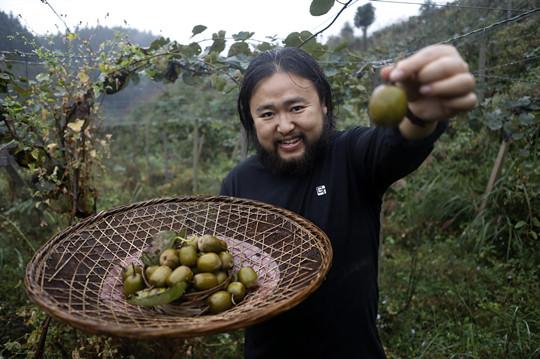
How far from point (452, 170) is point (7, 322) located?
5.20 m

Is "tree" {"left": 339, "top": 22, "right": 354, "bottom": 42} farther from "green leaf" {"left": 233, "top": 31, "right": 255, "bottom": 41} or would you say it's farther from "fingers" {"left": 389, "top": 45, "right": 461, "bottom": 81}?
"fingers" {"left": 389, "top": 45, "right": 461, "bottom": 81}

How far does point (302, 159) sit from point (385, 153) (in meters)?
0.47

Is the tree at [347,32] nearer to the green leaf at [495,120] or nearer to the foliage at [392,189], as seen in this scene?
the foliage at [392,189]

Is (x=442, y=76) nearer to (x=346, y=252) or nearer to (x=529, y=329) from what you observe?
(x=346, y=252)

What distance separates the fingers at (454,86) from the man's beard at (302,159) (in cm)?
83

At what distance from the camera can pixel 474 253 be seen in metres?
4.04

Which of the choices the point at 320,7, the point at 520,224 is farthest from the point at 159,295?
the point at 520,224

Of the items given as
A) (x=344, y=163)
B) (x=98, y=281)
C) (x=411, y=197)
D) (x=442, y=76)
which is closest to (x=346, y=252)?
(x=344, y=163)

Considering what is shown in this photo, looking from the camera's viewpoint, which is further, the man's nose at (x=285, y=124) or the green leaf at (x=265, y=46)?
the green leaf at (x=265, y=46)

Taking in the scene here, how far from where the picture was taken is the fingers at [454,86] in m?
0.91

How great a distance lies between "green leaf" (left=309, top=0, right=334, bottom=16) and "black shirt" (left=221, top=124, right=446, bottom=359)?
52 centimetres

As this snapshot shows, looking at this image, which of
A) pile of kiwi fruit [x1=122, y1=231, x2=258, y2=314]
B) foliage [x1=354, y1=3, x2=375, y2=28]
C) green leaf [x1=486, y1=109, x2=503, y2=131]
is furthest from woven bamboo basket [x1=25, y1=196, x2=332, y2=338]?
foliage [x1=354, y1=3, x2=375, y2=28]

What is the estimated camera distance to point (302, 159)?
1.75m

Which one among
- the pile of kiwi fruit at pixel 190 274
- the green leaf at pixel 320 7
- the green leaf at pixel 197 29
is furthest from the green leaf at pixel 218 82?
the pile of kiwi fruit at pixel 190 274
